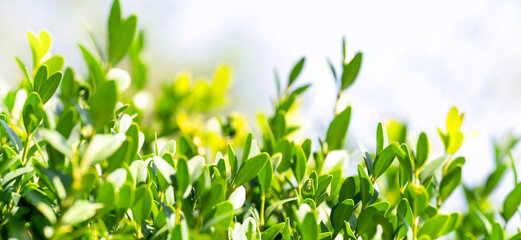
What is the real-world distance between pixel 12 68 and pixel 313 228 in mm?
5657

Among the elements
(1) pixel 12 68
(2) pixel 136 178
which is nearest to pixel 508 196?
(2) pixel 136 178

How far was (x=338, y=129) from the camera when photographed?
716mm

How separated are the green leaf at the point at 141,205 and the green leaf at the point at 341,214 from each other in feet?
0.70

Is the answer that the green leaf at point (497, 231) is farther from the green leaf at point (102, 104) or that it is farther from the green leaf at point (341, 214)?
the green leaf at point (102, 104)

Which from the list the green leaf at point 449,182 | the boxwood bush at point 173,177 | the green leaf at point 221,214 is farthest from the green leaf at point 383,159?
the green leaf at point 221,214

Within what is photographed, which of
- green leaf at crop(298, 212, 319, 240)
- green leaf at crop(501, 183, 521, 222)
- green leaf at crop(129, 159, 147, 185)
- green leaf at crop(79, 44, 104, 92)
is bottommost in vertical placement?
green leaf at crop(501, 183, 521, 222)

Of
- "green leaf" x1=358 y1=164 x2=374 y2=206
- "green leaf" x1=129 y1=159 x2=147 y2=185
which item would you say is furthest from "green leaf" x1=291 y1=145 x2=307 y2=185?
"green leaf" x1=129 y1=159 x2=147 y2=185

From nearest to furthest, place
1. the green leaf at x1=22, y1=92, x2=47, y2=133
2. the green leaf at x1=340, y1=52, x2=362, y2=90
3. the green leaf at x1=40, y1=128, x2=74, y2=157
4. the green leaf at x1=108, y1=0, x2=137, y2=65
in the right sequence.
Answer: the green leaf at x1=40, y1=128, x2=74, y2=157 → the green leaf at x1=22, y1=92, x2=47, y2=133 → the green leaf at x1=108, y1=0, x2=137, y2=65 → the green leaf at x1=340, y1=52, x2=362, y2=90

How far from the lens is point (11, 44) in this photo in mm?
6242

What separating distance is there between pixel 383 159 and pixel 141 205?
0.28 metres

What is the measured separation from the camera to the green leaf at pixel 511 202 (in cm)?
65

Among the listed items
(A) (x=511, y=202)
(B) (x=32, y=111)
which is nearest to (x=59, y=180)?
(B) (x=32, y=111)

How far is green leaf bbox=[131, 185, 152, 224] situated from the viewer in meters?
0.47

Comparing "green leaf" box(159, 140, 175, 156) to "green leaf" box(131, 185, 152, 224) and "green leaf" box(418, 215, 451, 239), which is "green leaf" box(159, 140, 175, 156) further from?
"green leaf" box(418, 215, 451, 239)
